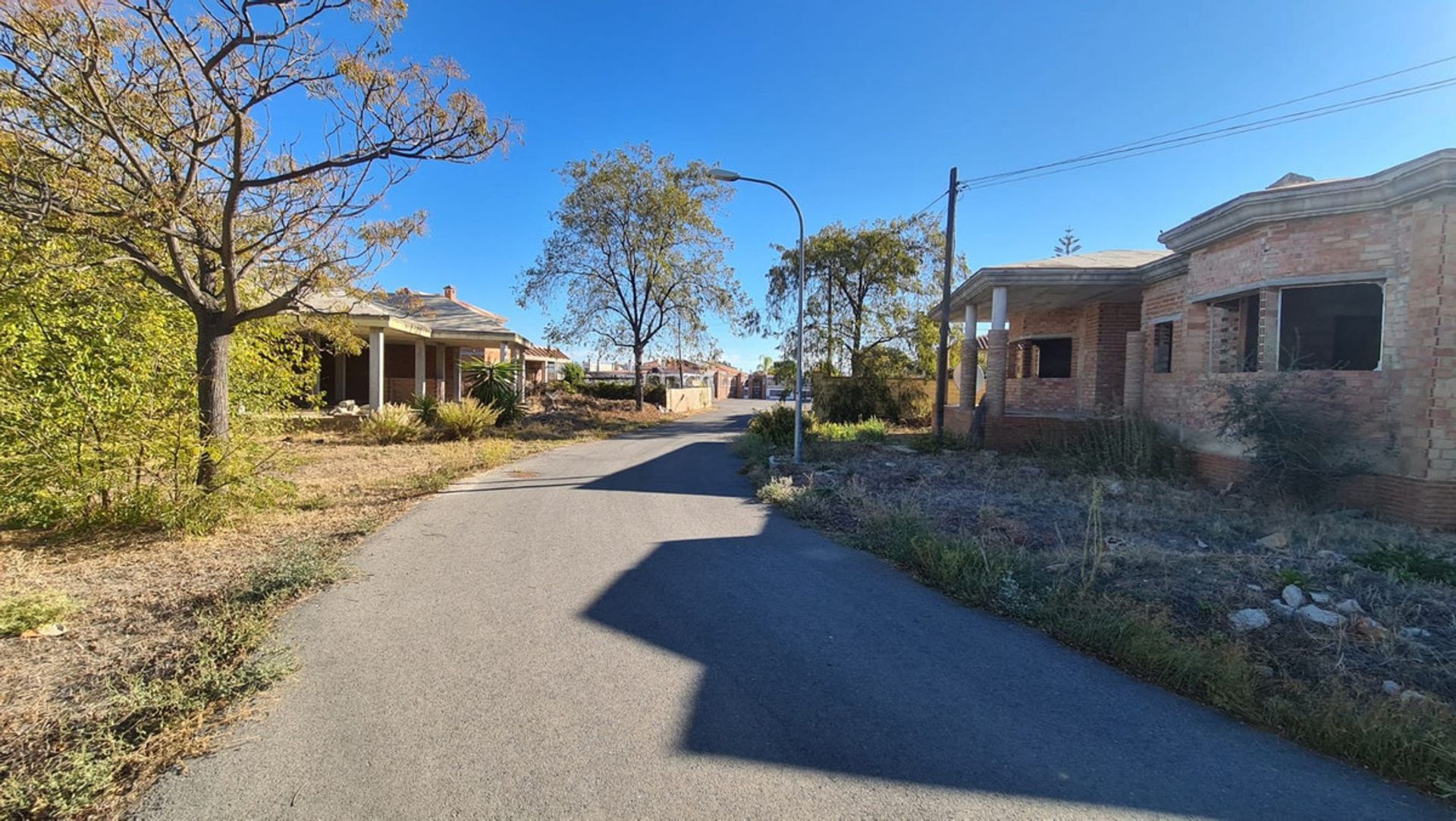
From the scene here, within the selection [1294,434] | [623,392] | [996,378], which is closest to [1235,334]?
[1294,434]

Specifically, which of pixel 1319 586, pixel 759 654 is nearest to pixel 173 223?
pixel 759 654

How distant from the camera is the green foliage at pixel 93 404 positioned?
5.40m

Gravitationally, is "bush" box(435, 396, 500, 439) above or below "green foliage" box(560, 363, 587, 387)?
below

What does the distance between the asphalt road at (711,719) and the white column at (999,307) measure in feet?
34.8

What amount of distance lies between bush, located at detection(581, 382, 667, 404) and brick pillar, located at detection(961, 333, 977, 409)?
19.5 meters

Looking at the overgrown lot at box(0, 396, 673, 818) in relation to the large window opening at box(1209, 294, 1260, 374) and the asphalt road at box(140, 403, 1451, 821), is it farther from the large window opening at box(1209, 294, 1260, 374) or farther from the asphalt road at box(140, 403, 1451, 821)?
the large window opening at box(1209, 294, 1260, 374)

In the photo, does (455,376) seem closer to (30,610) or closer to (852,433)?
(852,433)

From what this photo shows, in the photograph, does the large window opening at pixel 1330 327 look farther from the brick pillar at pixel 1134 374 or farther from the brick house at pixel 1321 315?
the brick pillar at pixel 1134 374

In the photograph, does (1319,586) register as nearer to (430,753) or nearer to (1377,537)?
(1377,537)

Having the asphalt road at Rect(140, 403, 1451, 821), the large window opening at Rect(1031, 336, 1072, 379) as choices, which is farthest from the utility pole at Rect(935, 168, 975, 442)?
the asphalt road at Rect(140, 403, 1451, 821)

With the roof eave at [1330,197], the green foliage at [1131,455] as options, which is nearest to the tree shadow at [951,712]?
the roof eave at [1330,197]

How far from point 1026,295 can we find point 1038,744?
47.2ft

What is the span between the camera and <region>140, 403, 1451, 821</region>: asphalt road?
8.32 ft

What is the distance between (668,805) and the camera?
247 cm
